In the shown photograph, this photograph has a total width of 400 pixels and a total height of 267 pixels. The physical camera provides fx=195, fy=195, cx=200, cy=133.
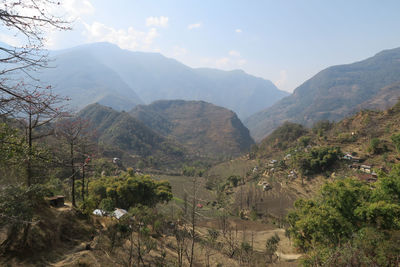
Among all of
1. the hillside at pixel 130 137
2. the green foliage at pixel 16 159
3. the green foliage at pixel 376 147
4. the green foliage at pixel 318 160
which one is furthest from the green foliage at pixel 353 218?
the hillside at pixel 130 137

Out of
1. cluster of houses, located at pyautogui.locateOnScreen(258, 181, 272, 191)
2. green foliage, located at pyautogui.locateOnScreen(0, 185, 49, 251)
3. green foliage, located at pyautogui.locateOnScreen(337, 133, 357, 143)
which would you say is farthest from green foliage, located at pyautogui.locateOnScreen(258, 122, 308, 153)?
green foliage, located at pyautogui.locateOnScreen(0, 185, 49, 251)

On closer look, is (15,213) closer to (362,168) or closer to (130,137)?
(362,168)

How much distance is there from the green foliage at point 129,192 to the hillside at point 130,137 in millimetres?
48767

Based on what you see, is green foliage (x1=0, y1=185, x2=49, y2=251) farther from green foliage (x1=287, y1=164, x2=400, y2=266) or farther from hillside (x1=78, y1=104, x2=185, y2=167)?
hillside (x1=78, y1=104, x2=185, y2=167)

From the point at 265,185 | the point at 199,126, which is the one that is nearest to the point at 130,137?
the point at 265,185

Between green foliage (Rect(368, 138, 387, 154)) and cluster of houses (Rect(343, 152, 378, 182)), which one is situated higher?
green foliage (Rect(368, 138, 387, 154))

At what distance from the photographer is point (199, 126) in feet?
461

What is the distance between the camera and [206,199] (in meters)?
39.1

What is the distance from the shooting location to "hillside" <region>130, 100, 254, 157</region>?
114688mm

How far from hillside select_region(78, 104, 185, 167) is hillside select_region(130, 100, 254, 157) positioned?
952 inches

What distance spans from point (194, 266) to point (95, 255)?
211 inches

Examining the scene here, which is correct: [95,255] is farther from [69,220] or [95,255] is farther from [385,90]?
[385,90]

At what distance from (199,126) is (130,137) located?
222ft

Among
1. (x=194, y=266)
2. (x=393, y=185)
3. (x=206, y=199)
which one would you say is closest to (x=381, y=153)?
(x=393, y=185)
